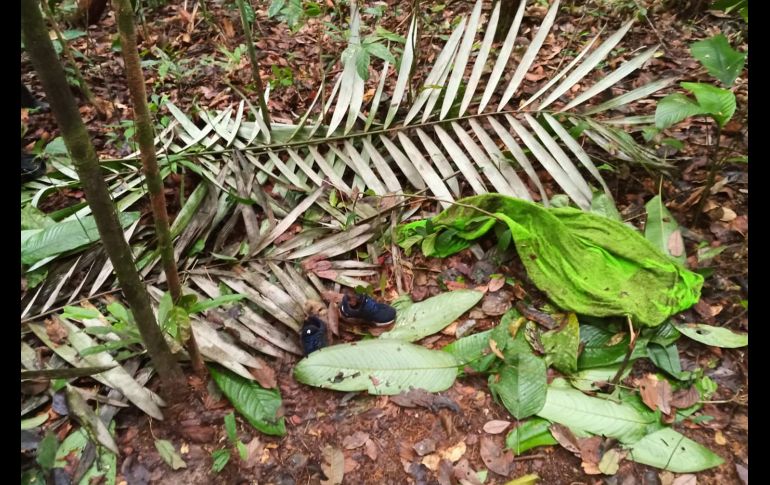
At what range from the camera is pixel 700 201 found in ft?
6.95

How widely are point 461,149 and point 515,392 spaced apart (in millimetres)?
1152

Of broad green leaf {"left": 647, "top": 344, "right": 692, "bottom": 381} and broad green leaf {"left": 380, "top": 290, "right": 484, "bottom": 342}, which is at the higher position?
broad green leaf {"left": 380, "top": 290, "right": 484, "bottom": 342}

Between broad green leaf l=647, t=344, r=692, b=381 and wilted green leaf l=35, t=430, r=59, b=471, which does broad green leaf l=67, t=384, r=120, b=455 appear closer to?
wilted green leaf l=35, t=430, r=59, b=471

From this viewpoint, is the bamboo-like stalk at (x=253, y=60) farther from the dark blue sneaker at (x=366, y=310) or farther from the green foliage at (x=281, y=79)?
the dark blue sneaker at (x=366, y=310)

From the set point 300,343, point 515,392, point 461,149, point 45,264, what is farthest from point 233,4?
point 515,392

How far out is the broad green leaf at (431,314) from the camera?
187 cm

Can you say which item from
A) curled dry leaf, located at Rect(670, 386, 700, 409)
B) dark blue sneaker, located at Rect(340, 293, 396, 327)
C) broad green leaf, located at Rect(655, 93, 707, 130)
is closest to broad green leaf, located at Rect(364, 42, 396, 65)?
dark blue sneaker, located at Rect(340, 293, 396, 327)

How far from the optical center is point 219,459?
155cm

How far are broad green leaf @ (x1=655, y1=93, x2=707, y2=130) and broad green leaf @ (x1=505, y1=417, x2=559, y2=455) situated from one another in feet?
3.87

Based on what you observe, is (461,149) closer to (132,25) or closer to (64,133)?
(132,25)

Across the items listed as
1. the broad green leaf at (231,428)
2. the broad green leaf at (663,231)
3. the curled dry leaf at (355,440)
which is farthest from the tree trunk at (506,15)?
the broad green leaf at (231,428)

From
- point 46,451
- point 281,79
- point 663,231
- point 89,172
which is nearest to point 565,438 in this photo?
point 663,231

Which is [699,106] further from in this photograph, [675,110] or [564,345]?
[564,345]

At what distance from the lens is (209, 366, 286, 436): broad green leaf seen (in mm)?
1609
